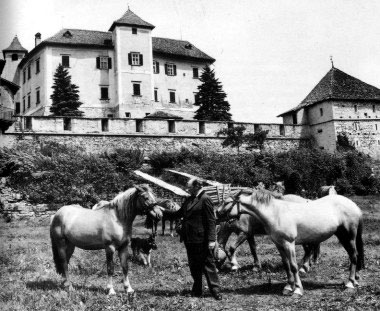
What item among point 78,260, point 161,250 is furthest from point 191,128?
point 78,260

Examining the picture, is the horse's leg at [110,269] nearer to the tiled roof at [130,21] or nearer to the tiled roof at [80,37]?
the tiled roof at [130,21]

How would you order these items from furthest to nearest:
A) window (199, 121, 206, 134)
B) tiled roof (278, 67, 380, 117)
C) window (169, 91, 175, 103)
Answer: window (169, 91, 175, 103)
tiled roof (278, 67, 380, 117)
window (199, 121, 206, 134)

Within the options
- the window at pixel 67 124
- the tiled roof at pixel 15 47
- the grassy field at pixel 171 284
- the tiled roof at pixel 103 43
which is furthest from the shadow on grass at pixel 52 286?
the tiled roof at pixel 15 47

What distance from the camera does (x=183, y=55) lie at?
48250mm

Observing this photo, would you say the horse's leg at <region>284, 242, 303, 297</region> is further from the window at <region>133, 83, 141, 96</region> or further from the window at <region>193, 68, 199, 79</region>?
the window at <region>193, 68, 199, 79</region>

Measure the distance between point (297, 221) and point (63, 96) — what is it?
3454cm

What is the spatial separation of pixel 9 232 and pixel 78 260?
25.0 feet

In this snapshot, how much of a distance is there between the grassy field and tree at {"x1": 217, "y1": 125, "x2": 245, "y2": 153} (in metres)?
19.6

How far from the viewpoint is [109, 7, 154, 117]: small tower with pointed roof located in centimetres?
4244

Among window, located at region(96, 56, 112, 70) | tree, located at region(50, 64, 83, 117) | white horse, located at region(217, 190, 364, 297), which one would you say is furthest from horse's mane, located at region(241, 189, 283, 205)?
window, located at region(96, 56, 112, 70)

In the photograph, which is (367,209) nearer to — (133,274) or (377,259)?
(377,259)

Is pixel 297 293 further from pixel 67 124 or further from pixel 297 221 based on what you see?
pixel 67 124

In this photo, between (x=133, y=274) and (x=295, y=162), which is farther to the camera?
(x=295, y=162)

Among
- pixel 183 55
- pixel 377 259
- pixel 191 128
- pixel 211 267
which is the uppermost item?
pixel 183 55
